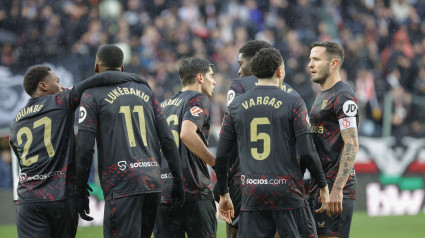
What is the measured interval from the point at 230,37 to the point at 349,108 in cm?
1037

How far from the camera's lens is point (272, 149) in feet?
15.4

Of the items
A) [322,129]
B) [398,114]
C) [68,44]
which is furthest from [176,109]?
[398,114]

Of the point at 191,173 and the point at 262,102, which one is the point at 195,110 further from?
the point at 262,102

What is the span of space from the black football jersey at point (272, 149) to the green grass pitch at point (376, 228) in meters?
5.96

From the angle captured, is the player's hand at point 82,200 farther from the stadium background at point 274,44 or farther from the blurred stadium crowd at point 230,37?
the blurred stadium crowd at point 230,37

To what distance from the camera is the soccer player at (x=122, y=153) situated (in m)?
4.86

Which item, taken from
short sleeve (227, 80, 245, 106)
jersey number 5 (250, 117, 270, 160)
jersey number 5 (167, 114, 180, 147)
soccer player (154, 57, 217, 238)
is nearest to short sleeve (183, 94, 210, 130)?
soccer player (154, 57, 217, 238)

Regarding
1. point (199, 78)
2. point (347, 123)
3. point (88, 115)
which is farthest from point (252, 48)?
point (88, 115)

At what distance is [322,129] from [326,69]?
0.59 metres

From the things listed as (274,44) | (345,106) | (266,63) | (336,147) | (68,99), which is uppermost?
(274,44)

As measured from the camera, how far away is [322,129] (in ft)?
18.0

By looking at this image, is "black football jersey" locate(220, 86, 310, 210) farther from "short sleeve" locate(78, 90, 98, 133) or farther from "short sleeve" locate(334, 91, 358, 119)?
"short sleeve" locate(78, 90, 98, 133)

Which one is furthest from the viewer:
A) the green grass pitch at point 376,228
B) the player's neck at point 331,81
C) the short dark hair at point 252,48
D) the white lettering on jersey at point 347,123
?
the green grass pitch at point 376,228

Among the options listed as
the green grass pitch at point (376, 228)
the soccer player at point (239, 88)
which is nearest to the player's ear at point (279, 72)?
the soccer player at point (239, 88)
